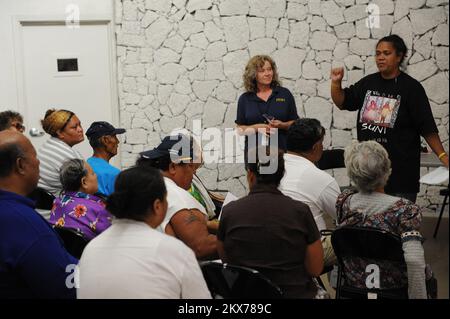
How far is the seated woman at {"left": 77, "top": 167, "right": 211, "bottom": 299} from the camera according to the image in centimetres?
176

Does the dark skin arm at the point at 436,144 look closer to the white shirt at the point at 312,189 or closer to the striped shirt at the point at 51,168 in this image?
the white shirt at the point at 312,189

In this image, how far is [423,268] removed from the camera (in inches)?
93.2

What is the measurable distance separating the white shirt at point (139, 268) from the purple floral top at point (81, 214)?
95cm

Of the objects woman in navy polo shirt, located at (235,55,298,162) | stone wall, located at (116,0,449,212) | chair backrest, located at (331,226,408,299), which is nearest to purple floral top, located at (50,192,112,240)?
chair backrest, located at (331,226,408,299)

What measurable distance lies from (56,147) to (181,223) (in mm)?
1454

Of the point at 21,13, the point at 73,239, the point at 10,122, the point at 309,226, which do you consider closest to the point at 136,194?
the point at 309,226

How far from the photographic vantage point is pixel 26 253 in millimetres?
1934

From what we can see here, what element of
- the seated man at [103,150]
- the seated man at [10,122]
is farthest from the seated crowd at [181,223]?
the seated man at [10,122]

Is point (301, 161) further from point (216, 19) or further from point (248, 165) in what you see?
point (216, 19)

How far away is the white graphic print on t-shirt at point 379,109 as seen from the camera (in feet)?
11.7

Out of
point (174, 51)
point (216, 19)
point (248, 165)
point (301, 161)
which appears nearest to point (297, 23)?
point (216, 19)

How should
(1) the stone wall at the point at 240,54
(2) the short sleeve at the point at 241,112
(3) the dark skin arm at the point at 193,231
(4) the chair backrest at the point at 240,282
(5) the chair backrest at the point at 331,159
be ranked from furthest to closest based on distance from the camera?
(1) the stone wall at the point at 240,54 < (2) the short sleeve at the point at 241,112 < (5) the chair backrest at the point at 331,159 < (3) the dark skin arm at the point at 193,231 < (4) the chair backrest at the point at 240,282

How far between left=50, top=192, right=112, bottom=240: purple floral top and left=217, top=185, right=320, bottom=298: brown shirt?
2.71 feet

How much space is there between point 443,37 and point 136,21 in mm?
2983
